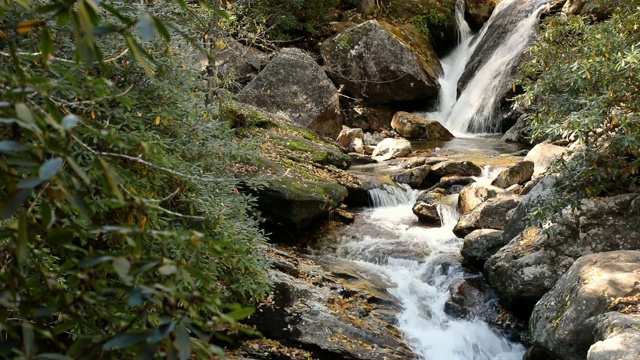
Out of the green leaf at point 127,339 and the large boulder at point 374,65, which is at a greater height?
the green leaf at point 127,339

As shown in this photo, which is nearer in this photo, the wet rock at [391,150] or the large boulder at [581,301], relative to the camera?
the large boulder at [581,301]

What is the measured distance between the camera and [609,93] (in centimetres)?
566

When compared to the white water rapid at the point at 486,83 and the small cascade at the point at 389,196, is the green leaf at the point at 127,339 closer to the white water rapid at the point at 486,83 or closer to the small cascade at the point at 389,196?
the small cascade at the point at 389,196

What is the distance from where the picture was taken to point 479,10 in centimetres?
2119

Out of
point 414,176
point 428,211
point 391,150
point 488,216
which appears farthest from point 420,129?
point 488,216

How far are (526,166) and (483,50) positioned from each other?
373 inches

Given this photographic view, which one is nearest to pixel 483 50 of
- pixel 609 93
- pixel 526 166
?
pixel 526 166

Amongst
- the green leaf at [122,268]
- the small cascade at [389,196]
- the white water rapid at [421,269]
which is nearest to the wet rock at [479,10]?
the white water rapid at [421,269]

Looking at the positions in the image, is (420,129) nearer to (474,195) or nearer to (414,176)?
(414,176)

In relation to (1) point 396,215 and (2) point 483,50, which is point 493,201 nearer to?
(1) point 396,215

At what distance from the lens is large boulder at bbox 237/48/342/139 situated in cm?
1330

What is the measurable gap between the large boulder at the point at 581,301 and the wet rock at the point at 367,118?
12149 millimetres

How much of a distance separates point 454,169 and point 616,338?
25.1 feet

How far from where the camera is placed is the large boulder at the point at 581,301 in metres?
4.97
